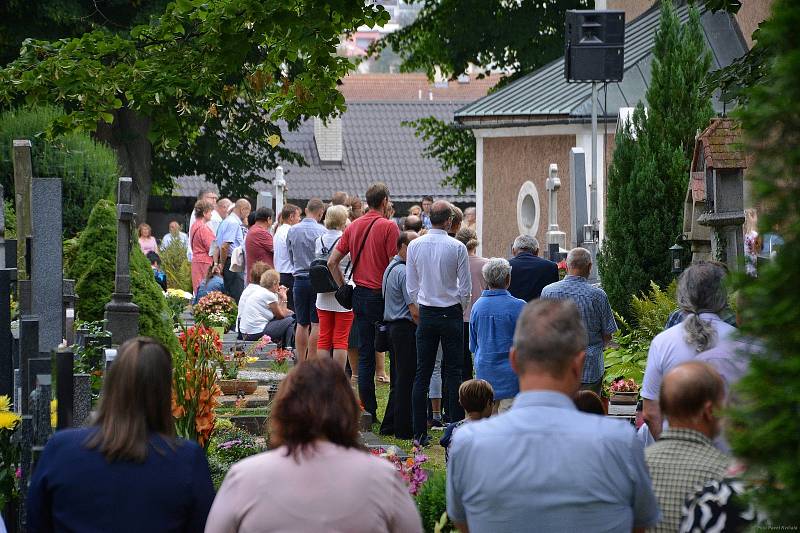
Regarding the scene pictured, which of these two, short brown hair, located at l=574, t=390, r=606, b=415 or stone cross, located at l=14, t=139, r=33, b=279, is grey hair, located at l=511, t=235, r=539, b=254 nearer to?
stone cross, located at l=14, t=139, r=33, b=279

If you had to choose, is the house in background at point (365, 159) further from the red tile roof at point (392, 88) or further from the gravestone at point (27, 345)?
the gravestone at point (27, 345)

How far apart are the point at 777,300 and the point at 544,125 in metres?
21.6

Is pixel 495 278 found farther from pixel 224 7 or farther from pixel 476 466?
pixel 476 466

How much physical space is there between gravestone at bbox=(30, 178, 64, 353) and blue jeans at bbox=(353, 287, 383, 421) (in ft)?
10.5

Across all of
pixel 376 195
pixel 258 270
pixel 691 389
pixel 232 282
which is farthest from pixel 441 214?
pixel 232 282

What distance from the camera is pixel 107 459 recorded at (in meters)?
3.61

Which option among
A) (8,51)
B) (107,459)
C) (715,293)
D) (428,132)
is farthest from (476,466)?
(428,132)

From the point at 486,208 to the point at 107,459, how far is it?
23.3m

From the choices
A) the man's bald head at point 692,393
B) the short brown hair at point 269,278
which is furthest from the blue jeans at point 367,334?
the man's bald head at point 692,393

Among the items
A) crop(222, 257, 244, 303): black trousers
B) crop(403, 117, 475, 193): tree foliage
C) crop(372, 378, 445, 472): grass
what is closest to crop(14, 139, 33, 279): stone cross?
crop(372, 378, 445, 472): grass

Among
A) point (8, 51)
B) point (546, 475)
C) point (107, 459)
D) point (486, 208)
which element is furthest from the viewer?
point (486, 208)

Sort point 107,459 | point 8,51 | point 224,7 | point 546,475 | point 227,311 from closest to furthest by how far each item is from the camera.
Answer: point 546,475 → point 107,459 → point 224,7 → point 227,311 → point 8,51

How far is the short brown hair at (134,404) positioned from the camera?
11.9 feet

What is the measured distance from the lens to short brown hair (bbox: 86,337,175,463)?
11.9 feet
